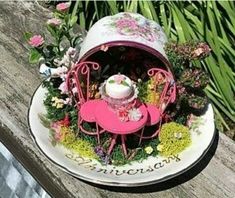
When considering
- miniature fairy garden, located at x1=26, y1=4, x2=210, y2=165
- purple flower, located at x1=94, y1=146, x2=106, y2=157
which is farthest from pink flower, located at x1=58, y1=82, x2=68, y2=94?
purple flower, located at x1=94, y1=146, x2=106, y2=157

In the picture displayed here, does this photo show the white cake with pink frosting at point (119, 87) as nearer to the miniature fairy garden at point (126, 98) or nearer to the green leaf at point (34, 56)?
the miniature fairy garden at point (126, 98)

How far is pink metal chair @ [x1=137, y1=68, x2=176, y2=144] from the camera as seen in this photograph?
46.9 inches

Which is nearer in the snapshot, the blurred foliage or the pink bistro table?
the pink bistro table

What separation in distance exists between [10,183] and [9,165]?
0.14 ft

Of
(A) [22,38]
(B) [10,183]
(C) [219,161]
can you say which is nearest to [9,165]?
(B) [10,183]

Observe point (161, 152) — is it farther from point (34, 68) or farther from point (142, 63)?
point (34, 68)

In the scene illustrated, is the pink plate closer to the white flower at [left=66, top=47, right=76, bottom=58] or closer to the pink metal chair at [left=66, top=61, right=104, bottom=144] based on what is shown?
the pink metal chair at [left=66, top=61, right=104, bottom=144]

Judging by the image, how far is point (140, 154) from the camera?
121 cm

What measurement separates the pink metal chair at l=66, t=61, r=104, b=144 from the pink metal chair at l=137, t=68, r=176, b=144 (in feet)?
0.31

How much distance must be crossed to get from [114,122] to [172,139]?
14 cm

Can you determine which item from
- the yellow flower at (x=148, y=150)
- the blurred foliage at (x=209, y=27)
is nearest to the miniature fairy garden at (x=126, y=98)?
the yellow flower at (x=148, y=150)

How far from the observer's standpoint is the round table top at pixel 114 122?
114 centimetres

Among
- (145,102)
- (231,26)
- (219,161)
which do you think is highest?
(145,102)

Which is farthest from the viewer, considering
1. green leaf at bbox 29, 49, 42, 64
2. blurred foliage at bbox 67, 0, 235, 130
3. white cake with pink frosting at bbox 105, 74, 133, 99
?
blurred foliage at bbox 67, 0, 235, 130
